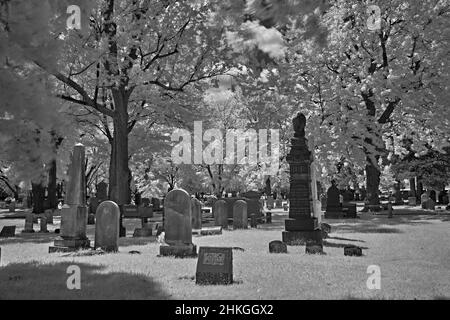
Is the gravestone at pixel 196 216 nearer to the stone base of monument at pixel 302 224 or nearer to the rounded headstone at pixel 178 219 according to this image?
the stone base of monument at pixel 302 224

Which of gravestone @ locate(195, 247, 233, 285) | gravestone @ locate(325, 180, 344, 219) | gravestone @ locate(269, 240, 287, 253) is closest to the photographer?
gravestone @ locate(195, 247, 233, 285)

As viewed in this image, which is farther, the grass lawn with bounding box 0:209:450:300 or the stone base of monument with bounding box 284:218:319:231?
the stone base of monument with bounding box 284:218:319:231

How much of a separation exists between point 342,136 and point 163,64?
1043 centimetres

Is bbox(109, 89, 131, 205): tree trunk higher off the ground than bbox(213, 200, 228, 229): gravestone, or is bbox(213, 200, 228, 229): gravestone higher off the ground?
bbox(109, 89, 131, 205): tree trunk

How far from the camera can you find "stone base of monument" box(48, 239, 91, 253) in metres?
11.6

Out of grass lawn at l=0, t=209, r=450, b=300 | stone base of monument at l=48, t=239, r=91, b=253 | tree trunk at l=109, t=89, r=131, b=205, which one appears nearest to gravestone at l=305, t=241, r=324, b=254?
grass lawn at l=0, t=209, r=450, b=300

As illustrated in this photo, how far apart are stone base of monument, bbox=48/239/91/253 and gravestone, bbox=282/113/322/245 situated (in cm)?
586

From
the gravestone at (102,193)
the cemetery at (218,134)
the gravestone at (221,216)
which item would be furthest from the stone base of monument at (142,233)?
the gravestone at (102,193)

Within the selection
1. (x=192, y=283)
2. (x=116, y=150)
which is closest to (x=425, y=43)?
(x=116, y=150)

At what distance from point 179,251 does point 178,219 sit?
2.66ft

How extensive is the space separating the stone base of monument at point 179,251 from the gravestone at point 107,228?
5.39ft

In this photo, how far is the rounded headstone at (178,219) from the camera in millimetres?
10414

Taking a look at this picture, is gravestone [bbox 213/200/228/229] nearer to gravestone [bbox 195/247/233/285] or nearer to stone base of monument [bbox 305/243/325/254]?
stone base of monument [bbox 305/243/325/254]

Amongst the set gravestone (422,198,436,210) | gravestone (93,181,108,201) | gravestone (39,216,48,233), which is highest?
gravestone (93,181,108,201)
